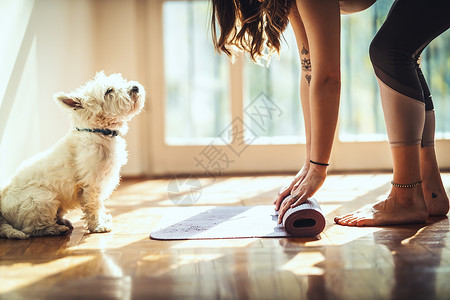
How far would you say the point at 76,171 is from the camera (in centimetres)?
187

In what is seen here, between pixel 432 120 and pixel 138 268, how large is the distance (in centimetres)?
123

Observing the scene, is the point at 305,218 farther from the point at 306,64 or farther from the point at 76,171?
the point at 76,171

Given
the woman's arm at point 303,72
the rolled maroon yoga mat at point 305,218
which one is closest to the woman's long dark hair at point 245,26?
the woman's arm at point 303,72

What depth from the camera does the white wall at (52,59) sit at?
2242 mm

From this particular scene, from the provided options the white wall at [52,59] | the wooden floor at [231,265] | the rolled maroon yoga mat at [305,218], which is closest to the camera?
the wooden floor at [231,265]

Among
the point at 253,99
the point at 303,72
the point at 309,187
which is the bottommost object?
the point at 309,187

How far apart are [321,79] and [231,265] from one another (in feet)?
2.44

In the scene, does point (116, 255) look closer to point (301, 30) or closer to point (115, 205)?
point (115, 205)

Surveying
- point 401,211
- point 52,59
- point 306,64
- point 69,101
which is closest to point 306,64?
point 306,64

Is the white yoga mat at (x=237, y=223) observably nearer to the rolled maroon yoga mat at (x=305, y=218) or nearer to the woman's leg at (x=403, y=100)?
the rolled maroon yoga mat at (x=305, y=218)

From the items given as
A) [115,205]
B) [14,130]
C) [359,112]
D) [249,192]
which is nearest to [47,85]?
[14,130]

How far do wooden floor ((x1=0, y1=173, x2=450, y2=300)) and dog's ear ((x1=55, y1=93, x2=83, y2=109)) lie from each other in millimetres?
460

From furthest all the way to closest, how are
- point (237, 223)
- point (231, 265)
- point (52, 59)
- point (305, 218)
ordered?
point (52, 59) < point (237, 223) < point (305, 218) < point (231, 265)

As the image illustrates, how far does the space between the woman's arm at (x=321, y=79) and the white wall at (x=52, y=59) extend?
4.04 feet
